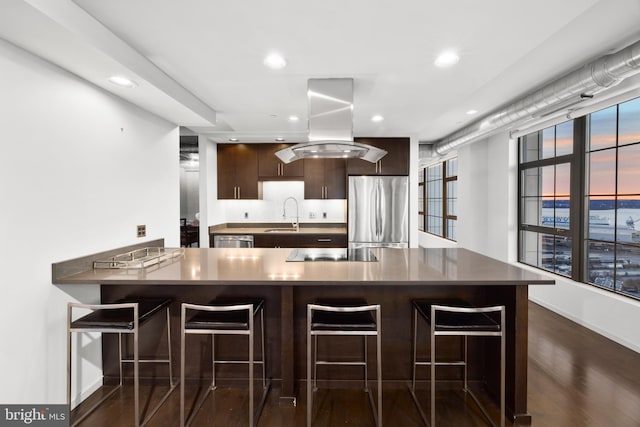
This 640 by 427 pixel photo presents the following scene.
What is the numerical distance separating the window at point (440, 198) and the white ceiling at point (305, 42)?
12.9ft

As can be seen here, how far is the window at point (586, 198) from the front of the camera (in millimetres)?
3221

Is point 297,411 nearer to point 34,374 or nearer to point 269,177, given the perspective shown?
point 34,374

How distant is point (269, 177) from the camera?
535cm

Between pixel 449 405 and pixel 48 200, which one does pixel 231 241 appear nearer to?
pixel 48 200

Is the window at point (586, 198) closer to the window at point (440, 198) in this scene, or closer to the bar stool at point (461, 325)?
the window at point (440, 198)

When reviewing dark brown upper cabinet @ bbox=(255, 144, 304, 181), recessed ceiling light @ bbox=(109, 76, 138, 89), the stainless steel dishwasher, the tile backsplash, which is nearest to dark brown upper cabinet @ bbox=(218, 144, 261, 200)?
dark brown upper cabinet @ bbox=(255, 144, 304, 181)

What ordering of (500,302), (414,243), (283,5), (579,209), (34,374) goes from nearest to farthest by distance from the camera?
(283,5), (34,374), (500,302), (579,209), (414,243)

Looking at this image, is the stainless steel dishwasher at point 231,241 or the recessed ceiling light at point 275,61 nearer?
the recessed ceiling light at point 275,61

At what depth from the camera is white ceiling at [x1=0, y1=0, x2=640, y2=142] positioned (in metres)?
1.71

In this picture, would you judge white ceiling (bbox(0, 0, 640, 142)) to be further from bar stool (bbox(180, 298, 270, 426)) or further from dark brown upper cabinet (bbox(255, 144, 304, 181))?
dark brown upper cabinet (bbox(255, 144, 304, 181))

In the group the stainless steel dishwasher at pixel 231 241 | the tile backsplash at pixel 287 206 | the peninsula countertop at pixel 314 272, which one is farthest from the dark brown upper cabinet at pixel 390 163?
the peninsula countertop at pixel 314 272

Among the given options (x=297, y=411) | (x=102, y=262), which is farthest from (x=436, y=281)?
(x=102, y=262)

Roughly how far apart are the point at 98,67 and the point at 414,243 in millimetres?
4405

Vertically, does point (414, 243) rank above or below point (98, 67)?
below
